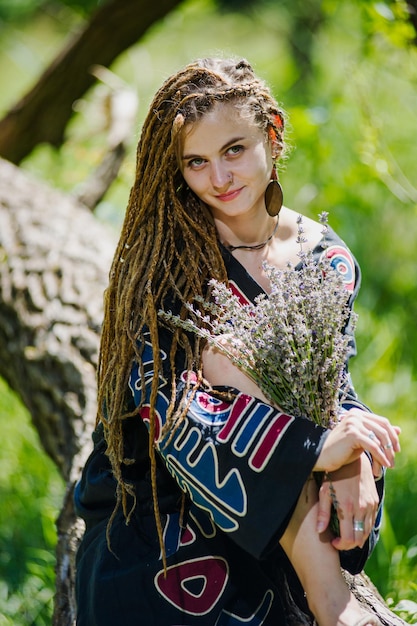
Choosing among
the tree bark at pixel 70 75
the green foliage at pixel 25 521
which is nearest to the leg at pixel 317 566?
the green foliage at pixel 25 521

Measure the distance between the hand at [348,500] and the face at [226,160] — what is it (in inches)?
26.8

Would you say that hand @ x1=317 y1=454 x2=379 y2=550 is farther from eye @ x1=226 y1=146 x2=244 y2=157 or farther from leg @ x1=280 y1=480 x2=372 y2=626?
eye @ x1=226 y1=146 x2=244 y2=157

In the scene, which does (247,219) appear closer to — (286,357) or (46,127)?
(286,357)

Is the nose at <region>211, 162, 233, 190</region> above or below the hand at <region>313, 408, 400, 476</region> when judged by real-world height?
above

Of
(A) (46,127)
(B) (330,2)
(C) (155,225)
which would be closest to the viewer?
(C) (155,225)

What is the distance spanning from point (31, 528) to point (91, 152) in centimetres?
321

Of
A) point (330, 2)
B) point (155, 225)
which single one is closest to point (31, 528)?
point (155, 225)

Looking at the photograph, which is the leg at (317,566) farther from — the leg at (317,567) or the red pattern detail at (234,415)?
the red pattern detail at (234,415)

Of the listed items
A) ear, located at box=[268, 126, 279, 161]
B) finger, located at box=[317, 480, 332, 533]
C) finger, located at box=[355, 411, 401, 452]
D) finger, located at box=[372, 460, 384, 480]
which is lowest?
finger, located at box=[317, 480, 332, 533]

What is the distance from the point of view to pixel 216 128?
2.13m

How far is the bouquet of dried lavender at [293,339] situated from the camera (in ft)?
6.41

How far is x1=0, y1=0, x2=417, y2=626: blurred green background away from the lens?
3326 mm

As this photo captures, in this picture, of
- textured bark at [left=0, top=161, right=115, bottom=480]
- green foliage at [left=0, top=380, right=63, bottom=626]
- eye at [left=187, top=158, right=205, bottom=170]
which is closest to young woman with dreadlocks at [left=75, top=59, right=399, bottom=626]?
eye at [left=187, top=158, right=205, bottom=170]

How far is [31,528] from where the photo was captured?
146 inches
